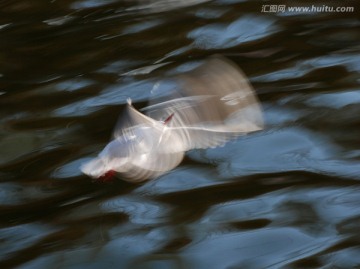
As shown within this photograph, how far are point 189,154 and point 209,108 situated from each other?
0.80 feet

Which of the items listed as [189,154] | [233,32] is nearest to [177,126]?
[189,154]

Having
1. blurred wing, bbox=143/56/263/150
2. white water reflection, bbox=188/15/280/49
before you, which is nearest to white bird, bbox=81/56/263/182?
blurred wing, bbox=143/56/263/150

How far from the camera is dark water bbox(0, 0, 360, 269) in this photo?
2.29 meters

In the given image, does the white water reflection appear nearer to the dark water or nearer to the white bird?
the dark water

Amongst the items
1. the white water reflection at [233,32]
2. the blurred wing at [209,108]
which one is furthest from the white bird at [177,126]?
the white water reflection at [233,32]

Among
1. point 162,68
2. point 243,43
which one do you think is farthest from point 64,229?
point 243,43

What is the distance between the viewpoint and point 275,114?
2.86 metres

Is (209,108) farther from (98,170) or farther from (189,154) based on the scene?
(98,170)

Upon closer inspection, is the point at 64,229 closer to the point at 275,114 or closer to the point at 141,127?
the point at 141,127

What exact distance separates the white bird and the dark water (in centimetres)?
4

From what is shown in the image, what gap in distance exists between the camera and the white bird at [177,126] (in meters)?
2.62

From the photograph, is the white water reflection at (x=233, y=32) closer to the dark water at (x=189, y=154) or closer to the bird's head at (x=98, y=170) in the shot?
the dark water at (x=189, y=154)

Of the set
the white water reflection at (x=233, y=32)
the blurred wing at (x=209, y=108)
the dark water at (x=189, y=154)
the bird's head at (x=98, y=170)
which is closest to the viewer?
the dark water at (x=189, y=154)

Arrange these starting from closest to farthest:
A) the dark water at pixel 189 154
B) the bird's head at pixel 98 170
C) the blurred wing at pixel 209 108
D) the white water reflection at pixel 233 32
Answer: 1. the dark water at pixel 189 154
2. the bird's head at pixel 98 170
3. the blurred wing at pixel 209 108
4. the white water reflection at pixel 233 32
